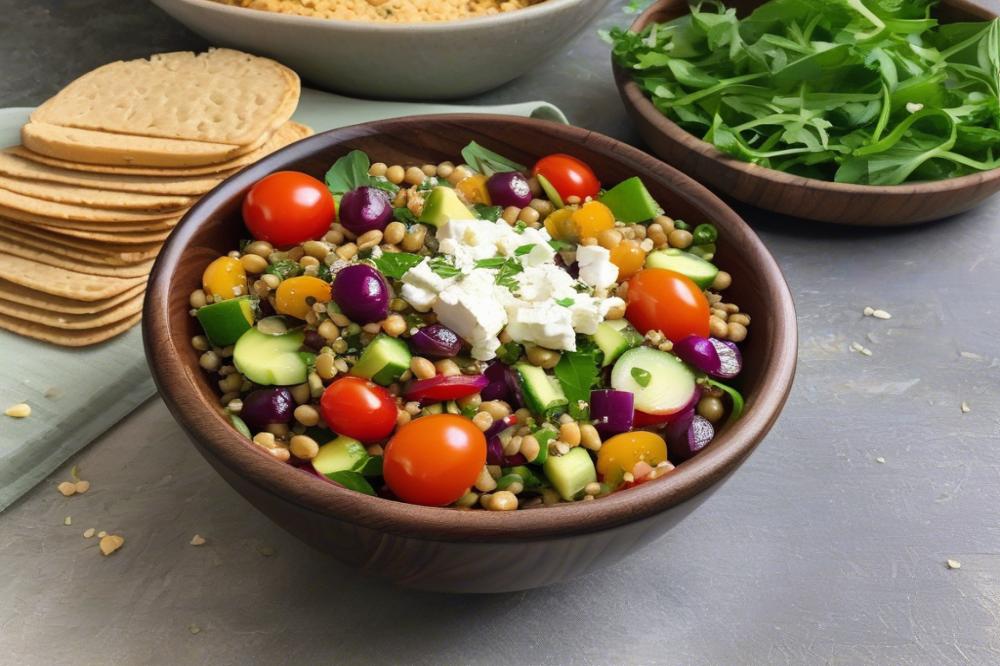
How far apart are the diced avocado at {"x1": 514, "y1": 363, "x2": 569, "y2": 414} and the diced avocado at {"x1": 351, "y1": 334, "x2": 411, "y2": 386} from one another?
210mm

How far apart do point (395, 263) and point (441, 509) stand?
63 centimetres

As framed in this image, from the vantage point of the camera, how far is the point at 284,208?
1856 mm

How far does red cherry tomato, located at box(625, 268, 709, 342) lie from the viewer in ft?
5.85

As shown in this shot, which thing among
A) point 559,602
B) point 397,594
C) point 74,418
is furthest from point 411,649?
point 74,418

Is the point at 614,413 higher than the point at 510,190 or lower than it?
lower

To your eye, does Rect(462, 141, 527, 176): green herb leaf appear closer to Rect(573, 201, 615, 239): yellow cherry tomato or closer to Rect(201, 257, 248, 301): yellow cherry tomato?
Rect(573, 201, 615, 239): yellow cherry tomato

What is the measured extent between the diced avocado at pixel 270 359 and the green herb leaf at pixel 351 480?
235 millimetres

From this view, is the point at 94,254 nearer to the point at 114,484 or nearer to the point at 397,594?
the point at 114,484

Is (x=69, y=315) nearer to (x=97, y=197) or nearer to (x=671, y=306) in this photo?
(x=97, y=197)

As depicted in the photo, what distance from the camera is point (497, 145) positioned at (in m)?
2.15

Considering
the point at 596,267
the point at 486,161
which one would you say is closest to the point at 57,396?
the point at 486,161

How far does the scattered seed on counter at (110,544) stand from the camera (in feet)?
5.80

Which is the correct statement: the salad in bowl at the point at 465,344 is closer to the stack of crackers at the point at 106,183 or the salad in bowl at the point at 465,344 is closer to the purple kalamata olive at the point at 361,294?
the purple kalamata olive at the point at 361,294

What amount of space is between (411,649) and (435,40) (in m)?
1.75
